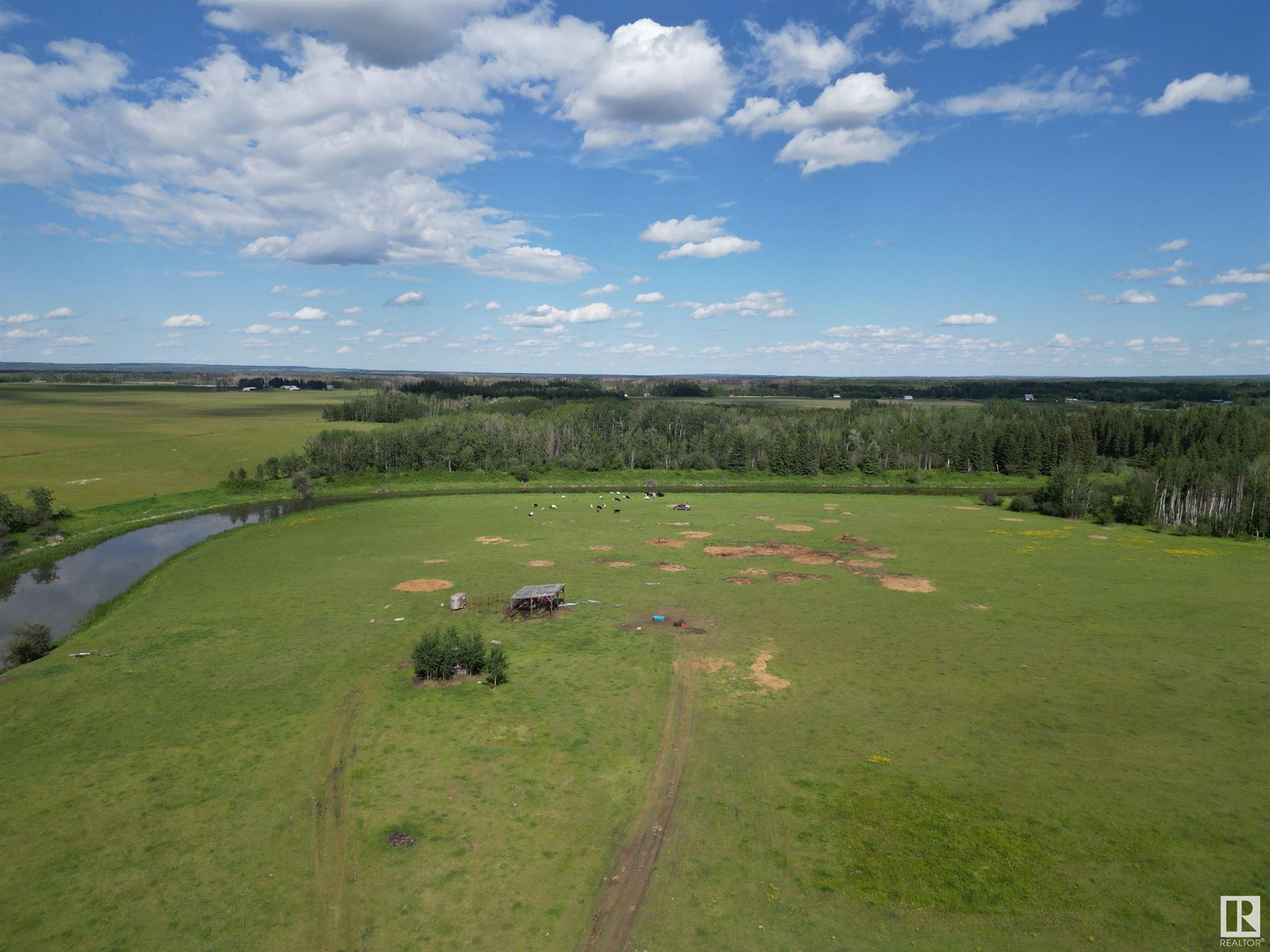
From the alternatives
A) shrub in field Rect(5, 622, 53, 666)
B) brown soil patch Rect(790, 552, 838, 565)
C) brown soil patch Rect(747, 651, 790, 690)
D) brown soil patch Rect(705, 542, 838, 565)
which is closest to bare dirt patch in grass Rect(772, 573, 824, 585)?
brown soil patch Rect(790, 552, 838, 565)

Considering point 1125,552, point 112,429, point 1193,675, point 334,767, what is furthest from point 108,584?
point 112,429

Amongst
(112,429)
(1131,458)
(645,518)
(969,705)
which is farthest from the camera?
(112,429)

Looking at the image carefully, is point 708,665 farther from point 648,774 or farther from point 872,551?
point 872,551

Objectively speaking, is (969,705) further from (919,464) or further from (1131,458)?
(1131,458)

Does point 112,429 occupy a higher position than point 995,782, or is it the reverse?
point 112,429

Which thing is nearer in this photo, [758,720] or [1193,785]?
[1193,785]

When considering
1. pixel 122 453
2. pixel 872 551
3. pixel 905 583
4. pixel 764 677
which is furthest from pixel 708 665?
pixel 122 453

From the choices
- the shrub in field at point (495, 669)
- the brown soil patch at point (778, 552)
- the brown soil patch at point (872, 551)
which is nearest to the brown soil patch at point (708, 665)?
the shrub in field at point (495, 669)
